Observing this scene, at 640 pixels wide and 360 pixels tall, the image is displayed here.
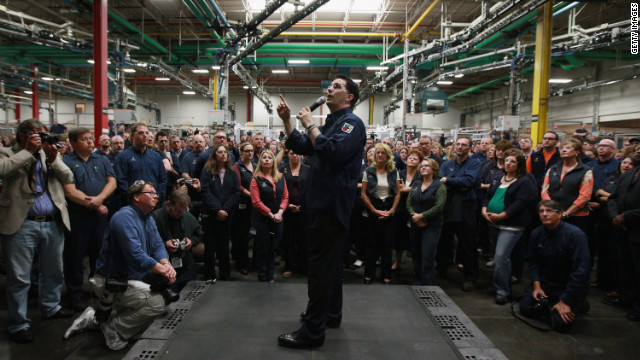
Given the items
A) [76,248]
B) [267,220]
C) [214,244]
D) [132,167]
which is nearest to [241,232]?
[214,244]

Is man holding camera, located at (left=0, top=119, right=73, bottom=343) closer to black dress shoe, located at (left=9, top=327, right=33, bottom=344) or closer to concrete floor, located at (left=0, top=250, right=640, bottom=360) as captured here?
black dress shoe, located at (left=9, top=327, right=33, bottom=344)

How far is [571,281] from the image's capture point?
2.97 m

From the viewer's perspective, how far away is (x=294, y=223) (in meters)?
4.37

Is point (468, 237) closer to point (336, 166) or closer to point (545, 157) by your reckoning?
point (545, 157)

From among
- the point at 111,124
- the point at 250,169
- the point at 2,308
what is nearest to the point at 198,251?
the point at 250,169

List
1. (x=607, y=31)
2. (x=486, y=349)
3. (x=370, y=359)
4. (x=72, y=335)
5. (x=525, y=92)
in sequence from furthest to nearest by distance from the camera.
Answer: (x=525, y=92) < (x=607, y=31) < (x=72, y=335) < (x=486, y=349) < (x=370, y=359)

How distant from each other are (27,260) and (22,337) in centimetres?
61

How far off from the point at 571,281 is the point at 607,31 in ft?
29.6

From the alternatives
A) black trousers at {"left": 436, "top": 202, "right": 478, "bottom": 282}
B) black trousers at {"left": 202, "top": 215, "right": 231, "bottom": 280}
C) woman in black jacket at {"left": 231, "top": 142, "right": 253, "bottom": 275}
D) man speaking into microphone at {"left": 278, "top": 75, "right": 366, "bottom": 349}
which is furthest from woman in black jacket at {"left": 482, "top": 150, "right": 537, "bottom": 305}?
black trousers at {"left": 202, "top": 215, "right": 231, "bottom": 280}

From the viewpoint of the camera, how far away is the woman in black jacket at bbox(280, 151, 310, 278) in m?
4.26

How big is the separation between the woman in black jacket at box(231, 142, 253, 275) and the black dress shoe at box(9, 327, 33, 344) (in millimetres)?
2126

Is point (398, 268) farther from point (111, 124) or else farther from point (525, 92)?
point (525, 92)

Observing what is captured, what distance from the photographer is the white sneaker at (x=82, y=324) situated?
2.73 metres

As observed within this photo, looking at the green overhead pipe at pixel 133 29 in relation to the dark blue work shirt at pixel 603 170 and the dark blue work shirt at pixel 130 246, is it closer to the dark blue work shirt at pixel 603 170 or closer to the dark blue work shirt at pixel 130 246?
the dark blue work shirt at pixel 130 246
